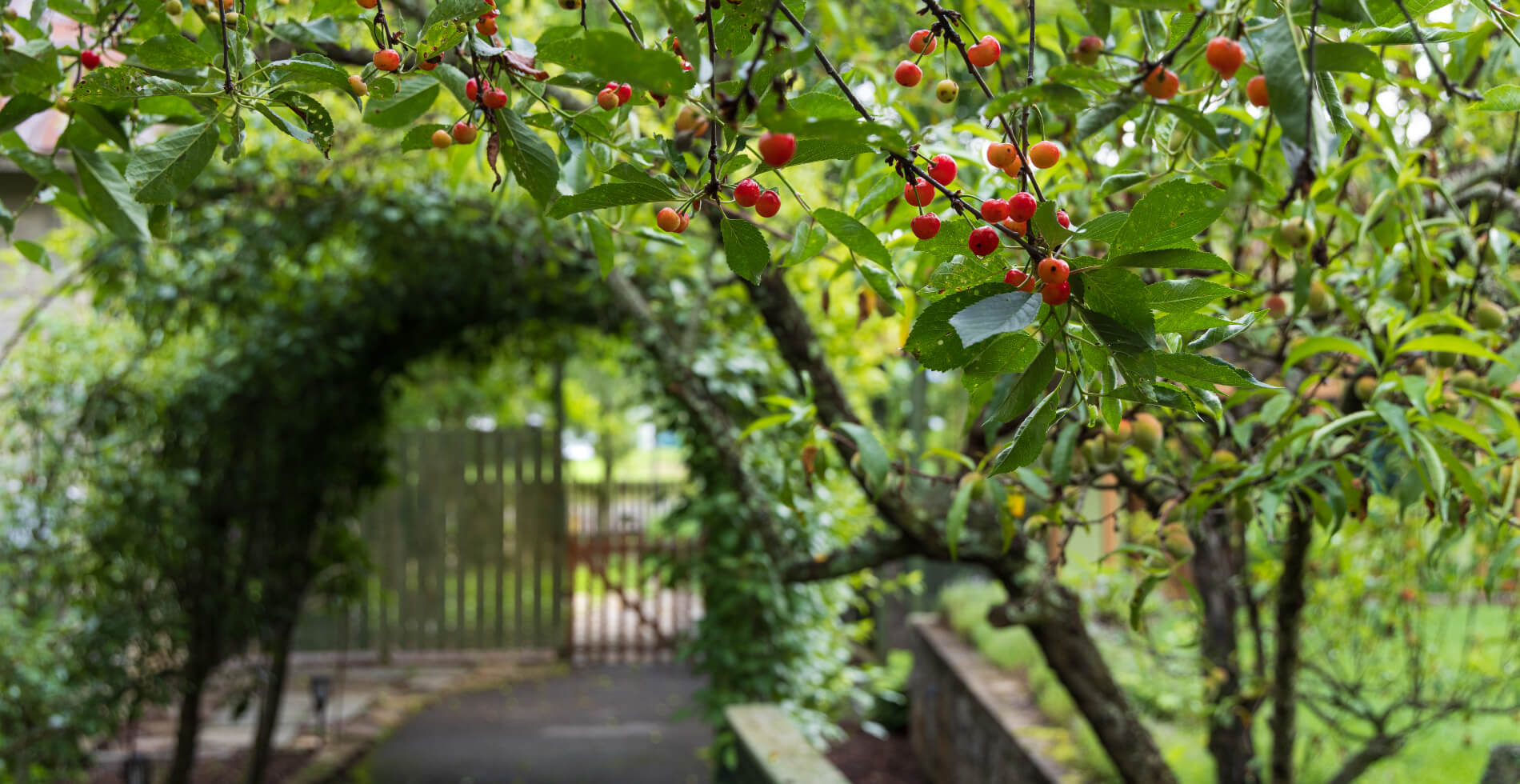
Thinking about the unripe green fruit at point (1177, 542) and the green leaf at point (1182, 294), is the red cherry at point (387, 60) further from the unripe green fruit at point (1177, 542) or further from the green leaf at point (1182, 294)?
the unripe green fruit at point (1177, 542)

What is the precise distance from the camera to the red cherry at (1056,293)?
0.59 meters

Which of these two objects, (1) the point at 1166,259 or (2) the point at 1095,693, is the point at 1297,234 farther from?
(2) the point at 1095,693

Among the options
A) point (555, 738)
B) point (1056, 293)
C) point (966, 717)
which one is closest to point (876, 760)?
point (966, 717)

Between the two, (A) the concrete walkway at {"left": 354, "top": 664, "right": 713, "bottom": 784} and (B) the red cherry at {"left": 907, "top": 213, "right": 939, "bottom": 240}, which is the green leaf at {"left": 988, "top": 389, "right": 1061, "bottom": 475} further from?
(A) the concrete walkway at {"left": 354, "top": 664, "right": 713, "bottom": 784}

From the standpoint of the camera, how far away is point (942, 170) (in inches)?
29.1

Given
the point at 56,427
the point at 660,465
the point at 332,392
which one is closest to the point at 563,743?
the point at 332,392

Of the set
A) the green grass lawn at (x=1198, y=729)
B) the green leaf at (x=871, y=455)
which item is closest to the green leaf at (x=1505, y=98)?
the green leaf at (x=871, y=455)

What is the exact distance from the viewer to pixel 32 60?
906 millimetres

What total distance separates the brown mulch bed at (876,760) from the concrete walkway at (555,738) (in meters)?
0.77

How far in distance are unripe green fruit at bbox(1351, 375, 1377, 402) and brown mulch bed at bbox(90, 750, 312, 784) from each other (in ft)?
15.0

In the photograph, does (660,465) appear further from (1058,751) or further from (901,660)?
(1058,751)

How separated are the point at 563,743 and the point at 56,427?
2.92 m

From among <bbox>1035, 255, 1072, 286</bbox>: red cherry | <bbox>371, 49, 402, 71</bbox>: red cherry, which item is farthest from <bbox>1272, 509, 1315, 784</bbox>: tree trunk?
<bbox>371, 49, 402, 71</bbox>: red cherry

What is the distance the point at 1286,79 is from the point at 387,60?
62cm
